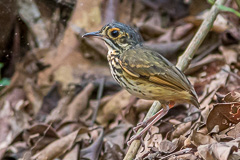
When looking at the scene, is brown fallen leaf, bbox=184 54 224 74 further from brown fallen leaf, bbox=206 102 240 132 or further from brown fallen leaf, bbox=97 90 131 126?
brown fallen leaf, bbox=206 102 240 132

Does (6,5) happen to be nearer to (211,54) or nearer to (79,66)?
(79,66)

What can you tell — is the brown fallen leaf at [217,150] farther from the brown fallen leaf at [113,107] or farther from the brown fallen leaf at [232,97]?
the brown fallen leaf at [113,107]

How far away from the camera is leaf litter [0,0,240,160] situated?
4.26 metres

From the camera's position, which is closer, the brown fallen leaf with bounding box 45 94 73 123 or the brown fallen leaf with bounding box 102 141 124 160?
the brown fallen leaf with bounding box 102 141 124 160

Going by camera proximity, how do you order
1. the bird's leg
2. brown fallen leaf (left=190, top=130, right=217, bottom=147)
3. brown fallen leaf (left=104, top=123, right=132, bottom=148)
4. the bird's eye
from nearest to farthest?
brown fallen leaf (left=190, top=130, right=217, bottom=147) → the bird's leg → the bird's eye → brown fallen leaf (left=104, top=123, right=132, bottom=148)

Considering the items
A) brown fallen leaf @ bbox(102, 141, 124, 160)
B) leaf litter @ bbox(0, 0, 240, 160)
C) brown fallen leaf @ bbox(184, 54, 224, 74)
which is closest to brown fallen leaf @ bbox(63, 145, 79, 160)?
leaf litter @ bbox(0, 0, 240, 160)

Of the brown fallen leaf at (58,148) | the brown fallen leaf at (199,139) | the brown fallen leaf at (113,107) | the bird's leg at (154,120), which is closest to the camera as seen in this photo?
the brown fallen leaf at (199,139)

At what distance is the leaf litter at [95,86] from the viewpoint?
4.26 meters

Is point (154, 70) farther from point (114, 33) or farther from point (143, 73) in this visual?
point (114, 33)

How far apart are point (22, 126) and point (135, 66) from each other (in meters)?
2.69

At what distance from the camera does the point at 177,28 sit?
6684 mm

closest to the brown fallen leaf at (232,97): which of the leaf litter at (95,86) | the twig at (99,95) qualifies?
the leaf litter at (95,86)

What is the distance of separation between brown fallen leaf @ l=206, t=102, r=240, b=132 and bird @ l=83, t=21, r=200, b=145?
12.3 inches

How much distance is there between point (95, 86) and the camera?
6297mm
